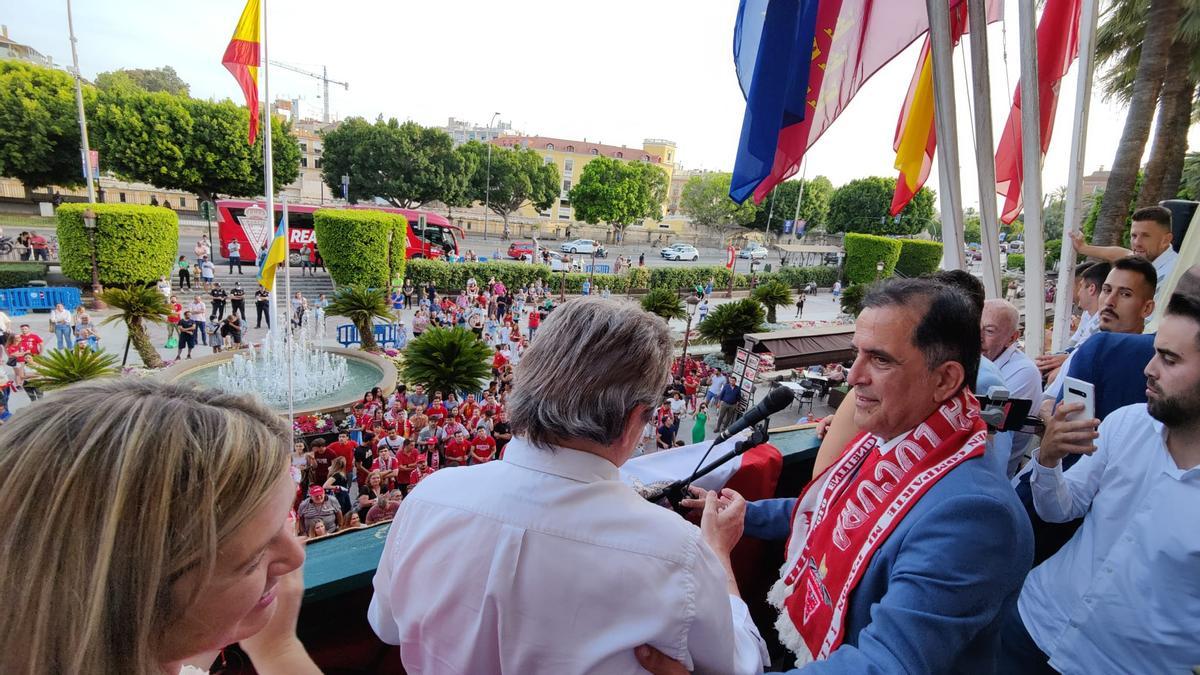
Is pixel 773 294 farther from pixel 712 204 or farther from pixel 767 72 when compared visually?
pixel 712 204

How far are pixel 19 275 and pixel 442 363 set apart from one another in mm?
17872

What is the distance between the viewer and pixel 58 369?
843 centimetres

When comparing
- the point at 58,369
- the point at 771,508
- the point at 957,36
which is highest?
the point at 957,36

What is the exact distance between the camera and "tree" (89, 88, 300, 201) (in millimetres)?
29953

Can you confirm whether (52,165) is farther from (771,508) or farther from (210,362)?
(771,508)

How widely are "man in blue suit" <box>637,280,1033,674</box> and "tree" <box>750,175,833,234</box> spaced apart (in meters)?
52.2

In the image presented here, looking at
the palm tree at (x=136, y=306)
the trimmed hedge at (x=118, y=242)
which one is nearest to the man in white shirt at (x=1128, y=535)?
the palm tree at (x=136, y=306)

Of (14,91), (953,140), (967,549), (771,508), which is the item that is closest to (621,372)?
(967,549)

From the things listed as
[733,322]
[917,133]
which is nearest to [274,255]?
[917,133]

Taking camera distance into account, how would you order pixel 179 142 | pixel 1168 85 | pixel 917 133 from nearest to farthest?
pixel 917 133 → pixel 1168 85 → pixel 179 142

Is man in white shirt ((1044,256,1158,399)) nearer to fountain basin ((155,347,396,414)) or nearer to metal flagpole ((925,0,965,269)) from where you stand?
metal flagpole ((925,0,965,269))

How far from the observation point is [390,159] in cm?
3922

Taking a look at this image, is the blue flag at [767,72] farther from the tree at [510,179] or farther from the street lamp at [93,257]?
the tree at [510,179]

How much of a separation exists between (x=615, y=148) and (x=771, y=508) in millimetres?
72420
